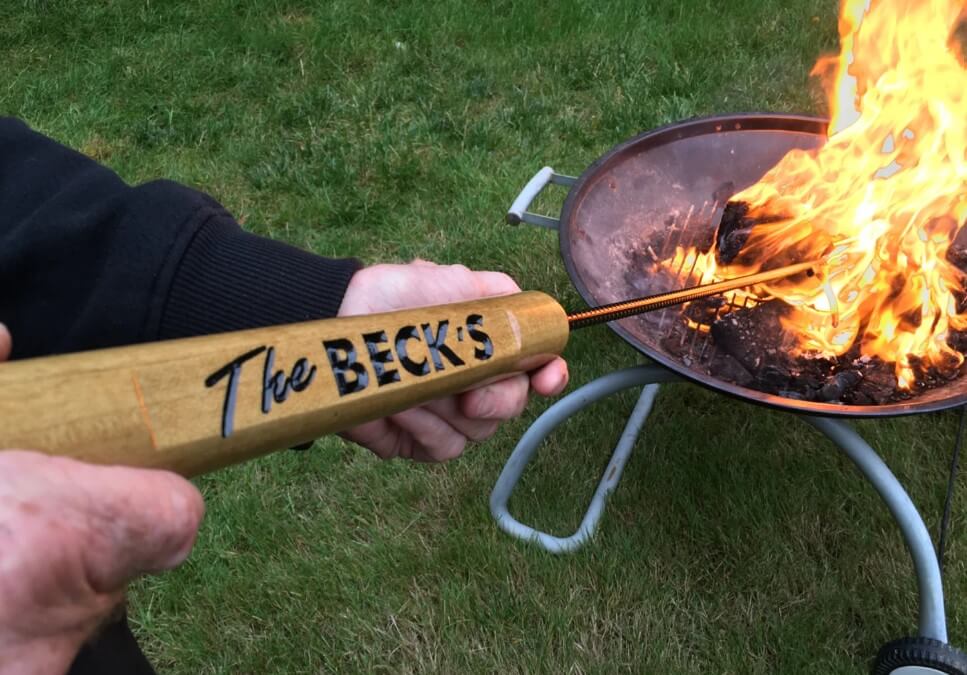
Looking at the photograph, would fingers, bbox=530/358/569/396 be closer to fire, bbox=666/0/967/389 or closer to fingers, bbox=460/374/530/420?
fingers, bbox=460/374/530/420

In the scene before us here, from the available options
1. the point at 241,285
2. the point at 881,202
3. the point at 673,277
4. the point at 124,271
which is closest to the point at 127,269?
the point at 124,271

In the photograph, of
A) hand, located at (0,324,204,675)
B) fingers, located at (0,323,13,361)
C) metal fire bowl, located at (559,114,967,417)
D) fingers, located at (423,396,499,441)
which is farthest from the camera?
metal fire bowl, located at (559,114,967,417)

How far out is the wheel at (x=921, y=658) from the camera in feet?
5.46

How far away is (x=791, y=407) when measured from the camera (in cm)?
154

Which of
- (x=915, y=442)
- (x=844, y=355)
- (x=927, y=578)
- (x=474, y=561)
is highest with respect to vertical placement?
(x=844, y=355)

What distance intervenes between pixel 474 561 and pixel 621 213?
1113mm

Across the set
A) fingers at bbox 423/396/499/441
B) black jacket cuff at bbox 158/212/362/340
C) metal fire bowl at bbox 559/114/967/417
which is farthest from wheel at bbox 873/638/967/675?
black jacket cuff at bbox 158/212/362/340

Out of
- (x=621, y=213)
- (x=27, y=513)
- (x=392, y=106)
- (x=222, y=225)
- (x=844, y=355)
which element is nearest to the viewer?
(x=27, y=513)

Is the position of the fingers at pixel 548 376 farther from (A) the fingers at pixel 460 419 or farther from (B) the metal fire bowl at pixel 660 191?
(B) the metal fire bowl at pixel 660 191

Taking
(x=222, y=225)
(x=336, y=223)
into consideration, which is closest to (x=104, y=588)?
(x=222, y=225)

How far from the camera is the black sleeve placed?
50.4 inches

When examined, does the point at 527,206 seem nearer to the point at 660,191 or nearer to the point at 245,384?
the point at 660,191

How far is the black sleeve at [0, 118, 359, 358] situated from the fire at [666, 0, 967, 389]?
1.26m

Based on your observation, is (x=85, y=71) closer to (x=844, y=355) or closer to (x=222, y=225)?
(x=222, y=225)
